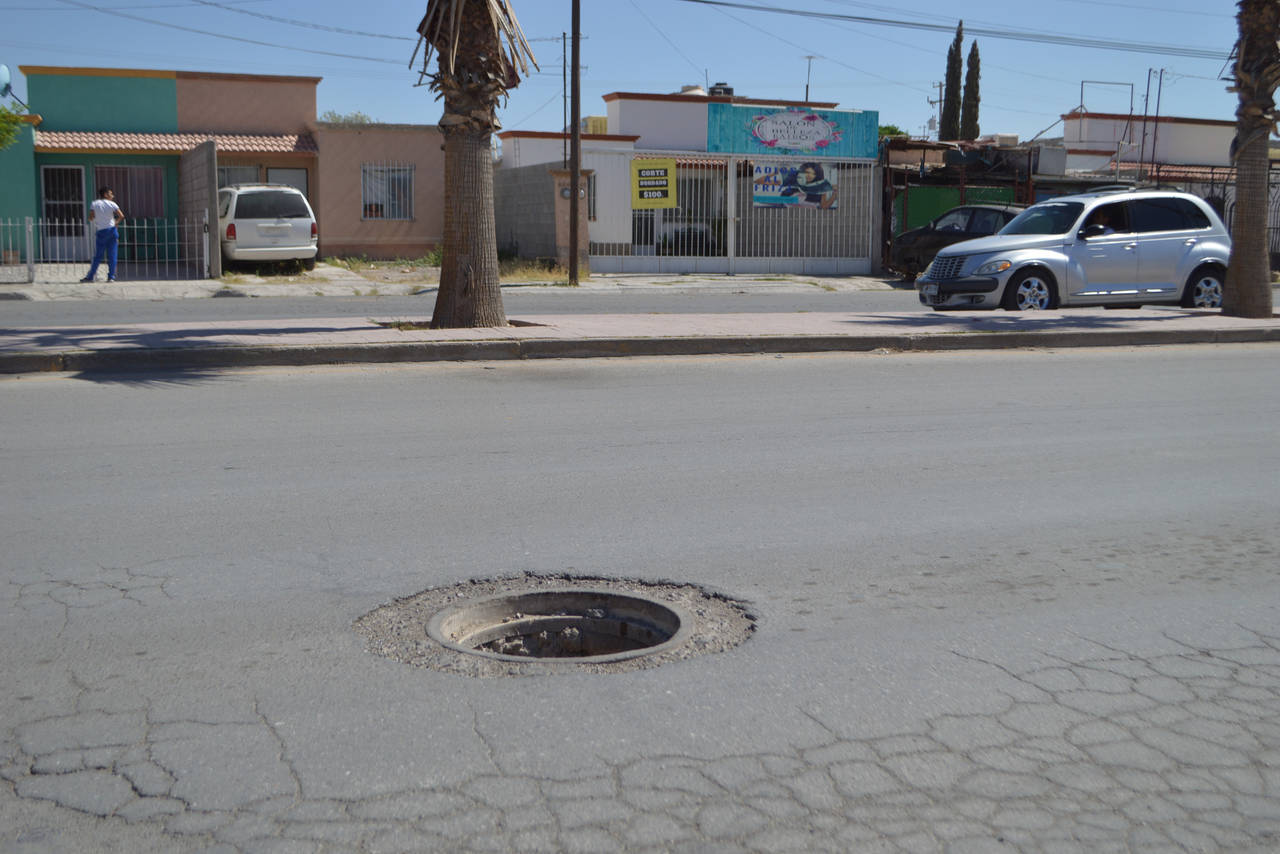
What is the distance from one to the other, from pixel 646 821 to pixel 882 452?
16.5 feet

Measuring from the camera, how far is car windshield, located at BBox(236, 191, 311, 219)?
2416 centimetres

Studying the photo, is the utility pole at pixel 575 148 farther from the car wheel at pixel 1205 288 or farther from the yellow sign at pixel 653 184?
the car wheel at pixel 1205 288

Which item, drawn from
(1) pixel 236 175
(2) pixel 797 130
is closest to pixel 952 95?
(2) pixel 797 130

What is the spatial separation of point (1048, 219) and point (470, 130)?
8.39m

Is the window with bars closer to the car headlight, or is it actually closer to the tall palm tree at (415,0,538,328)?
the tall palm tree at (415,0,538,328)

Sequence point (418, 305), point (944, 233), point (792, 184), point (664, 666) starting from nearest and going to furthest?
point (664, 666)
point (418, 305)
point (944, 233)
point (792, 184)

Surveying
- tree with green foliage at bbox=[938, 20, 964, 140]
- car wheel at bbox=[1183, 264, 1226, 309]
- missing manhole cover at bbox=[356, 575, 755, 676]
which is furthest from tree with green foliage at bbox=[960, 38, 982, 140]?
missing manhole cover at bbox=[356, 575, 755, 676]

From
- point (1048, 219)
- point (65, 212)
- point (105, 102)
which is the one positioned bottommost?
point (1048, 219)

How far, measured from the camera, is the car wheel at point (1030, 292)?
1620 centimetres

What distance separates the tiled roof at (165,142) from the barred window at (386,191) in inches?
57.5

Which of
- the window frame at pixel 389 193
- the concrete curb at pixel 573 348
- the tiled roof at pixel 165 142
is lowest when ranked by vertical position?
the concrete curb at pixel 573 348

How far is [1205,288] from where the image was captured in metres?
17.2

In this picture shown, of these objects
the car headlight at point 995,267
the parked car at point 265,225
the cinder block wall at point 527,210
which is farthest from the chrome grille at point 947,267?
the parked car at point 265,225

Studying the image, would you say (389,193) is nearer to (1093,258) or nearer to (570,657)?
(1093,258)
